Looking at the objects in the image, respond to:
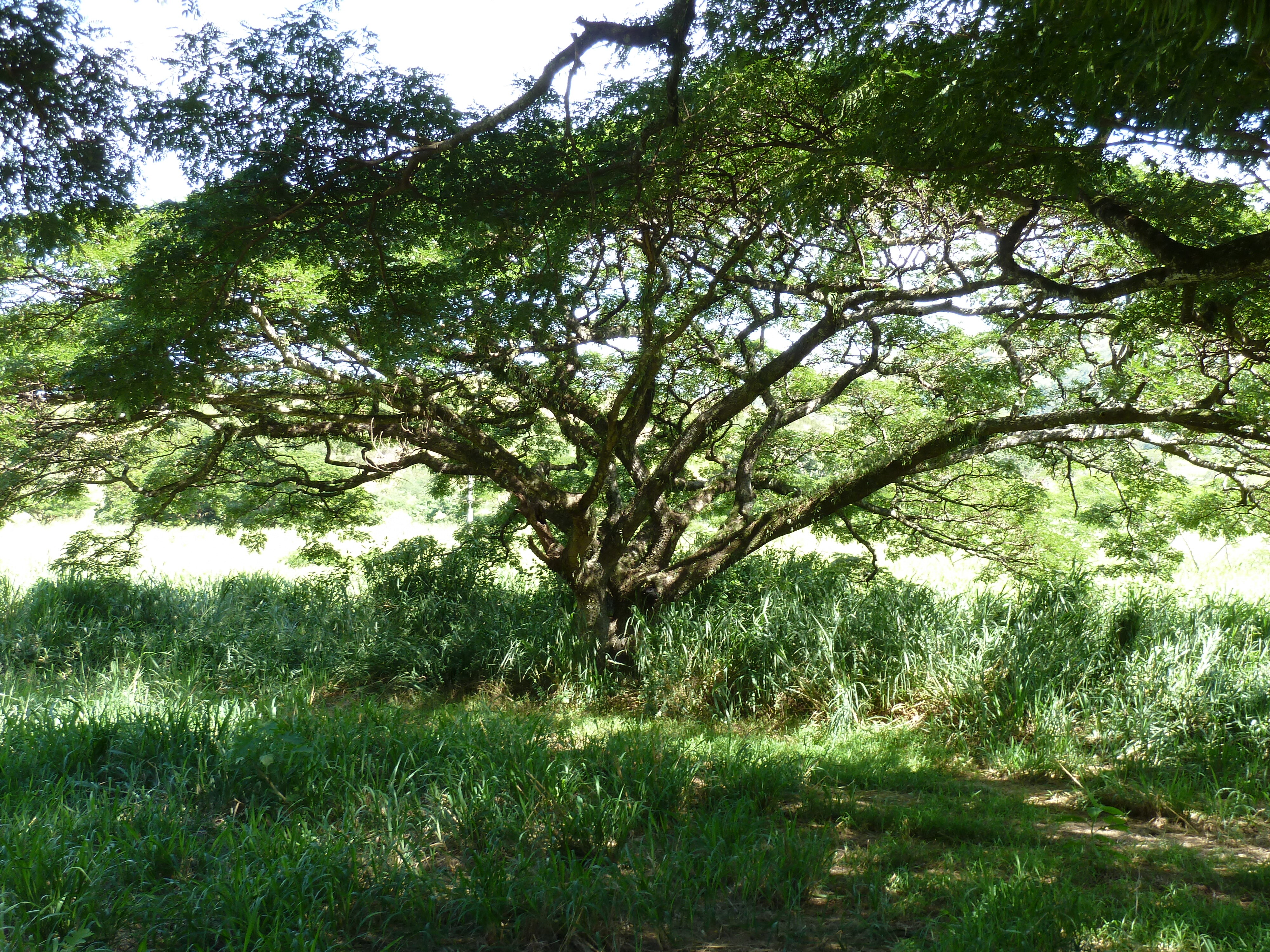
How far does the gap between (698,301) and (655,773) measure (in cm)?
395

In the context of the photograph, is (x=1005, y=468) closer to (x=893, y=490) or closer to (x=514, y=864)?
(x=893, y=490)

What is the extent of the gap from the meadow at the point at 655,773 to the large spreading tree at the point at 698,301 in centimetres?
126

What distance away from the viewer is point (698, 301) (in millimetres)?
7102

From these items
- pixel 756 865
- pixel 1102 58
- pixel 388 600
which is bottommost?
pixel 756 865

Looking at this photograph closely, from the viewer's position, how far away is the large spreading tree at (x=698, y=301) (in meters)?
4.65

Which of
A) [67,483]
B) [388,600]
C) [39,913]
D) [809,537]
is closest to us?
[39,913]

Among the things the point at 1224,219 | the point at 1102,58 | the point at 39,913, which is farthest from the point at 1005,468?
the point at 39,913

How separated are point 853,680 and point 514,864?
168 inches

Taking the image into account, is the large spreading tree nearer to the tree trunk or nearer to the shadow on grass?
the tree trunk

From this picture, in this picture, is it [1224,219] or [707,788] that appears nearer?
[707,788]

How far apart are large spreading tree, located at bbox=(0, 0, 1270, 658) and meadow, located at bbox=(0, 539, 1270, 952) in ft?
4.13

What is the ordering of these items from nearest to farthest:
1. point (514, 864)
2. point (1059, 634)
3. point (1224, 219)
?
point (514, 864)
point (1224, 219)
point (1059, 634)

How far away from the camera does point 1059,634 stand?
6977 mm

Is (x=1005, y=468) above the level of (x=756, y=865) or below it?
above
